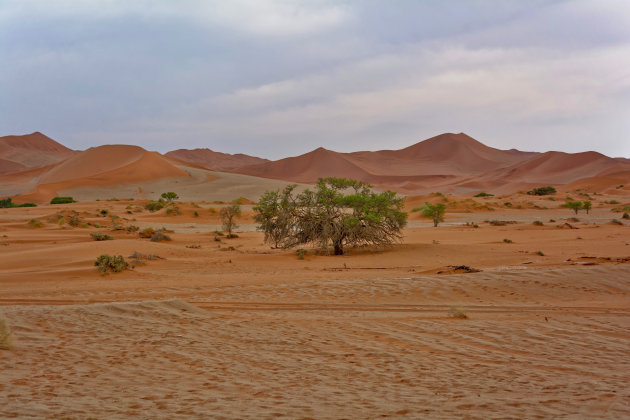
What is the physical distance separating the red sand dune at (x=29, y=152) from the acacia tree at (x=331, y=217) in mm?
138001

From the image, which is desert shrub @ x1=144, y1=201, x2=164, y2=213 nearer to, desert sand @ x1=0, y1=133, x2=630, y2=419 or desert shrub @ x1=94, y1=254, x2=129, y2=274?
desert sand @ x1=0, y1=133, x2=630, y2=419

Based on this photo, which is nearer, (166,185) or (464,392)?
(464,392)

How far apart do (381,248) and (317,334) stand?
1260 centimetres

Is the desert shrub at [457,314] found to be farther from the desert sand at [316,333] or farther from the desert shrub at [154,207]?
the desert shrub at [154,207]

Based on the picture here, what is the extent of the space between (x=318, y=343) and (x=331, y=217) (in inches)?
461

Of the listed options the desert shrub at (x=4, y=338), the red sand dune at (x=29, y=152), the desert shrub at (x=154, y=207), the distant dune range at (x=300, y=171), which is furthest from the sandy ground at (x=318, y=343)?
the red sand dune at (x=29, y=152)

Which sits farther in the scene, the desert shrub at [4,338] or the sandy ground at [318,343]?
the desert shrub at [4,338]

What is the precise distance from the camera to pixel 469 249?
1827 cm

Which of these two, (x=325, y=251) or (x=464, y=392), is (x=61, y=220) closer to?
(x=325, y=251)

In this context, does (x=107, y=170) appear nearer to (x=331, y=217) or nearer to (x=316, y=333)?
(x=331, y=217)

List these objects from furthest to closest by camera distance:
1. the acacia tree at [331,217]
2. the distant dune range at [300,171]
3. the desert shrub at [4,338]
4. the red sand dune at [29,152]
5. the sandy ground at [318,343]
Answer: the red sand dune at [29,152]
the distant dune range at [300,171]
the acacia tree at [331,217]
the desert shrub at [4,338]
the sandy ground at [318,343]

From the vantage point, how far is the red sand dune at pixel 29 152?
452 ft

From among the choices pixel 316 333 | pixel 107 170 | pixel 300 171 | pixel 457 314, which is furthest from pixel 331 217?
pixel 300 171

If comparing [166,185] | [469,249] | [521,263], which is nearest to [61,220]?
[469,249]
